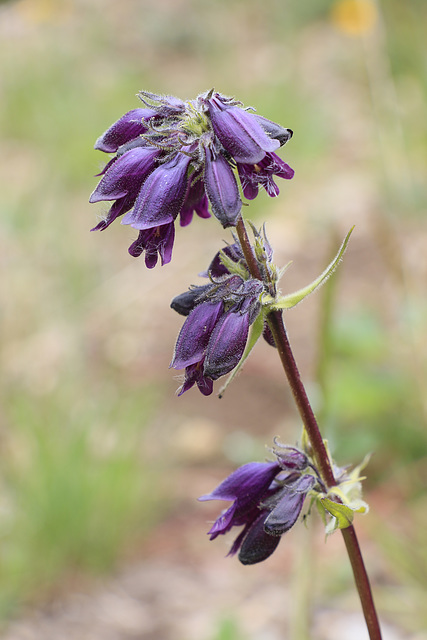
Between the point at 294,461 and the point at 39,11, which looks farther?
the point at 39,11

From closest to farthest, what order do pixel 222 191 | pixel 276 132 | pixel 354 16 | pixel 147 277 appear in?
pixel 222 191
pixel 276 132
pixel 354 16
pixel 147 277

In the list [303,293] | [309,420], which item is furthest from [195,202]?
[309,420]

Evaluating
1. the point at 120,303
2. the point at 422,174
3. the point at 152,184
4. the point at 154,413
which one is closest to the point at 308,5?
the point at 422,174

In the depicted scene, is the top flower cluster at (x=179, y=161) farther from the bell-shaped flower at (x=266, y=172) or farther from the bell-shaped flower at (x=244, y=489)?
the bell-shaped flower at (x=244, y=489)

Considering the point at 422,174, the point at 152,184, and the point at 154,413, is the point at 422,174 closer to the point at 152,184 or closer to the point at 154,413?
the point at 154,413

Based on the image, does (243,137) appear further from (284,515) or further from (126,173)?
(284,515)

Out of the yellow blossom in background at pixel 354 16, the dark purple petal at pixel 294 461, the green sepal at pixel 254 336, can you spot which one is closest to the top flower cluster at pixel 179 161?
the green sepal at pixel 254 336
